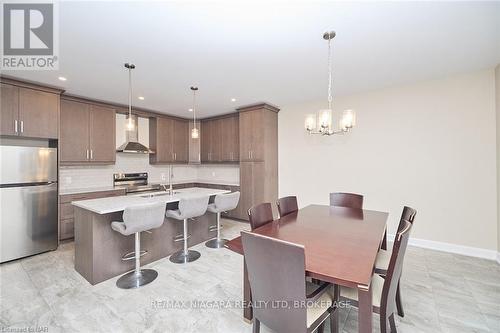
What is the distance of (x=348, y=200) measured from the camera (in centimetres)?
289

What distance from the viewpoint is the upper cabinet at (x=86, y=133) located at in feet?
12.1

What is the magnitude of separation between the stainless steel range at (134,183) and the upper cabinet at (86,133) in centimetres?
49

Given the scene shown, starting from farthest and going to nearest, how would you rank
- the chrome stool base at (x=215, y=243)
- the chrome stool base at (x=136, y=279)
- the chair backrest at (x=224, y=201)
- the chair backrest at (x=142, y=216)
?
1. the chrome stool base at (x=215, y=243)
2. the chair backrest at (x=224, y=201)
3. the chrome stool base at (x=136, y=279)
4. the chair backrest at (x=142, y=216)

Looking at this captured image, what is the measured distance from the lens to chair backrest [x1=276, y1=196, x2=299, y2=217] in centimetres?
240

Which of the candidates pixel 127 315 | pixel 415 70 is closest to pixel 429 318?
pixel 127 315

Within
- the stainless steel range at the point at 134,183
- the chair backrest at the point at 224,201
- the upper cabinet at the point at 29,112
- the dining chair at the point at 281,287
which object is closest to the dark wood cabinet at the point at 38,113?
the upper cabinet at the point at 29,112

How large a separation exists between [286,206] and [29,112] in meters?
3.94

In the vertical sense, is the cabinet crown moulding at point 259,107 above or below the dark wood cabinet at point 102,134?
above

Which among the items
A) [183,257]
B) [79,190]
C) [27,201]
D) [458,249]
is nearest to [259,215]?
[183,257]

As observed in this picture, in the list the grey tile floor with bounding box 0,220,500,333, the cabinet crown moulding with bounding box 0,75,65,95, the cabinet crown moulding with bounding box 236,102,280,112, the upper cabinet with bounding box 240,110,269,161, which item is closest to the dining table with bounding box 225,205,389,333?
the grey tile floor with bounding box 0,220,500,333

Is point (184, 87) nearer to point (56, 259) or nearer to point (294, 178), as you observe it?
point (294, 178)

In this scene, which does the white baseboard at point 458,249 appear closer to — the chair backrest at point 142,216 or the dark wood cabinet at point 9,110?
the chair backrest at point 142,216

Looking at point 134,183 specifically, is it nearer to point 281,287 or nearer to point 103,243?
point 103,243

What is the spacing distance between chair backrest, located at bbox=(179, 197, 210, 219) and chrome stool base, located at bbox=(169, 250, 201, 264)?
24.6 inches
